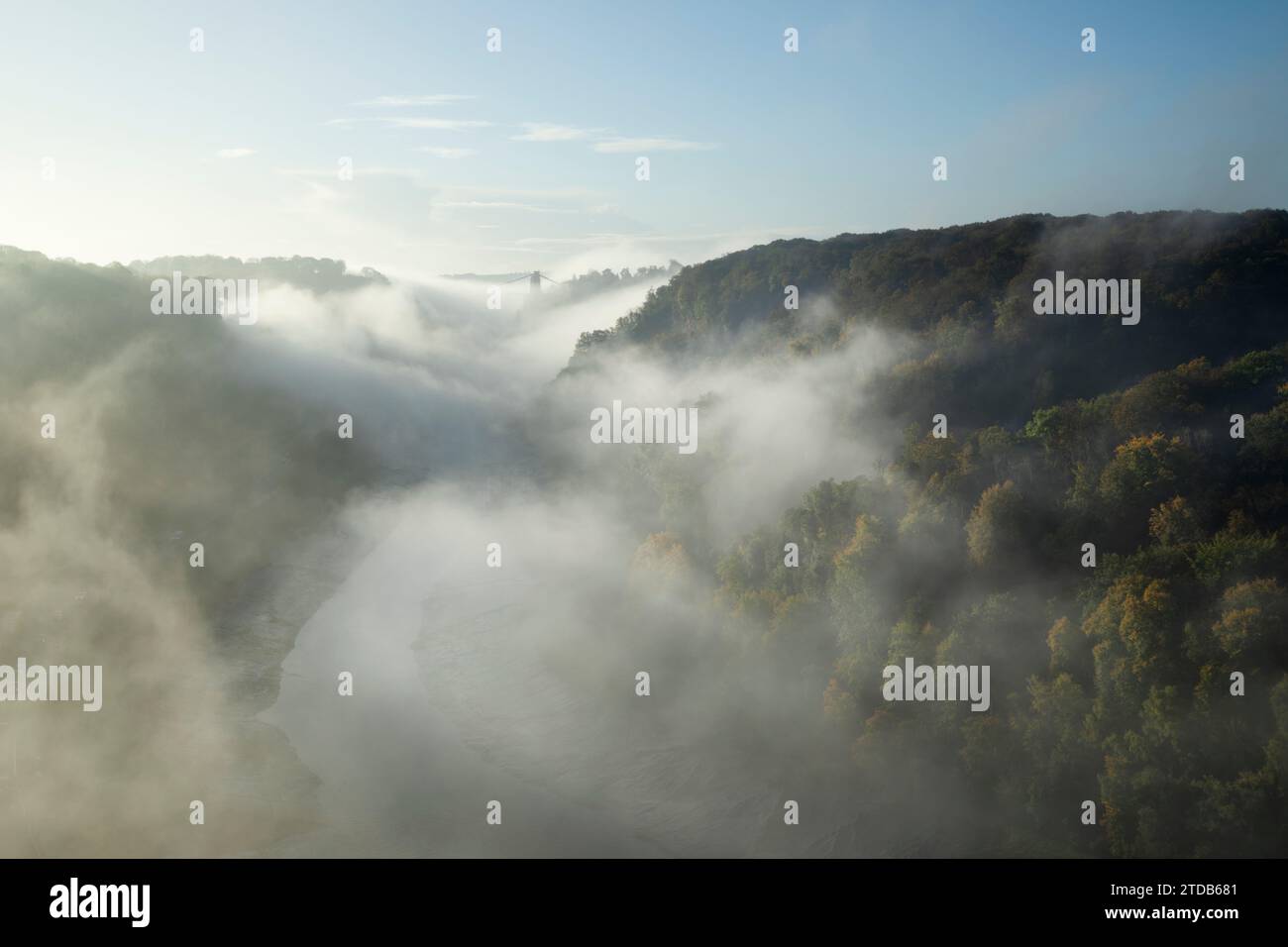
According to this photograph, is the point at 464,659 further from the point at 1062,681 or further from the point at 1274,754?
the point at 1274,754

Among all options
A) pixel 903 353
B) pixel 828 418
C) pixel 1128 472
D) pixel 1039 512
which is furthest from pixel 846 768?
pixel 903 353

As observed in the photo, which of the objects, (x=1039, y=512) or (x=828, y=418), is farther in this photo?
(x=828, y=418)

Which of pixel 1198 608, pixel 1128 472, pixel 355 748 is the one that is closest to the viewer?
pixel 1198 608

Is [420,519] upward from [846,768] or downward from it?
upward

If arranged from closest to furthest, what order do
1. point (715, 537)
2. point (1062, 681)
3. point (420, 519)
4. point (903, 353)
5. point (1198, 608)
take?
point (1198, 608)
point (1062, 681)
point (715, 537)
point (903, 353)
point (420, 519)

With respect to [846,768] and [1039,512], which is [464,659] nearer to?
[846,768]

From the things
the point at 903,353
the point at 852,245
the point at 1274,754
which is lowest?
the point at 1274,754
